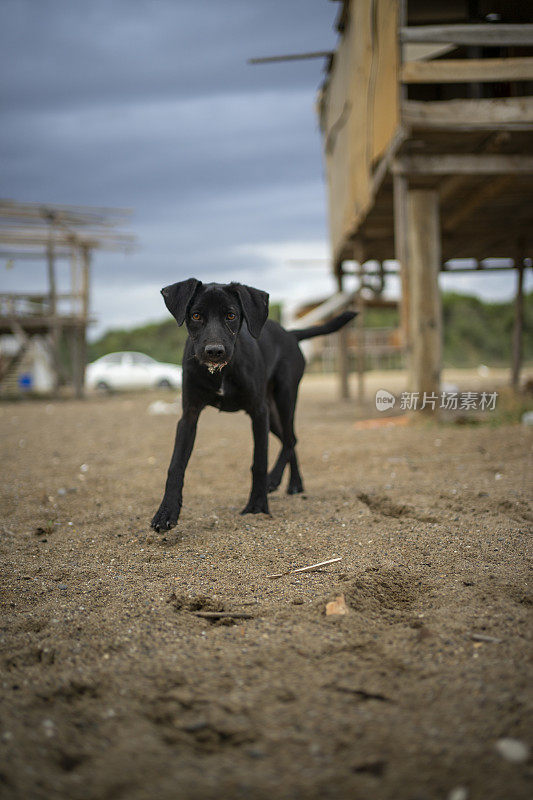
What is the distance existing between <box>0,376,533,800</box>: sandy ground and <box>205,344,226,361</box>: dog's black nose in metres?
1.02

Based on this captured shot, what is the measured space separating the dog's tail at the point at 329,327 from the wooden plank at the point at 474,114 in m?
3.27

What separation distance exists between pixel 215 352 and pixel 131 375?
19270mm

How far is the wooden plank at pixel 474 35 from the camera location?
646 cm

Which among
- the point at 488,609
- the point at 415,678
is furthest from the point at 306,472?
the point at 415,678

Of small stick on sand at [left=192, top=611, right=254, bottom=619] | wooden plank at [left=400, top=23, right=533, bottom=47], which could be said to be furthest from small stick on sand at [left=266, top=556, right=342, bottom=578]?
wooden plank at [left=400, top=23, right=533, bottom=47]

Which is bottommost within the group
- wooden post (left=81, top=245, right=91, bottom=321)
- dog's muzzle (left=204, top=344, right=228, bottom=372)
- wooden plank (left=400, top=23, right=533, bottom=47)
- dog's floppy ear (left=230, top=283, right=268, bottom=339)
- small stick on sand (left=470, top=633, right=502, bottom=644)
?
small stick on sand (left=470, top=633, right=502, bottom=644)

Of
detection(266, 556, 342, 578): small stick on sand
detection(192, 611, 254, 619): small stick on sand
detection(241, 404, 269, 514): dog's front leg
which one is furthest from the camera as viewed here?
detection(241, 404, 269, 514): dog's front leg

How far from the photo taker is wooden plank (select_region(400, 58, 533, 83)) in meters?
6.55

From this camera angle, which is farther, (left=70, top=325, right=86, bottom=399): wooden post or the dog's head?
(left=70, top=325, right=86, bottom=399): wooden post

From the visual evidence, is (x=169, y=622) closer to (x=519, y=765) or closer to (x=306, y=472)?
(x=519, y=765)

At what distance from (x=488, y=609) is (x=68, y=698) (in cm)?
153

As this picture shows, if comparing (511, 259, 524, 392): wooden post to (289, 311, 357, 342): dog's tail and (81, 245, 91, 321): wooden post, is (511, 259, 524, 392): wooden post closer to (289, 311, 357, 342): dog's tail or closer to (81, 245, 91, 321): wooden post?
(289, 311, 357, 342): dog's tail

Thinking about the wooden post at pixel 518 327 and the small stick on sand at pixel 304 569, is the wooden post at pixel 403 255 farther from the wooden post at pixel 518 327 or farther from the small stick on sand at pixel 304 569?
the wooden post at pixel 518 327

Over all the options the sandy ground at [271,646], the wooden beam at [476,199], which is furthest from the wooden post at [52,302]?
the sandy ground at [271,646]
